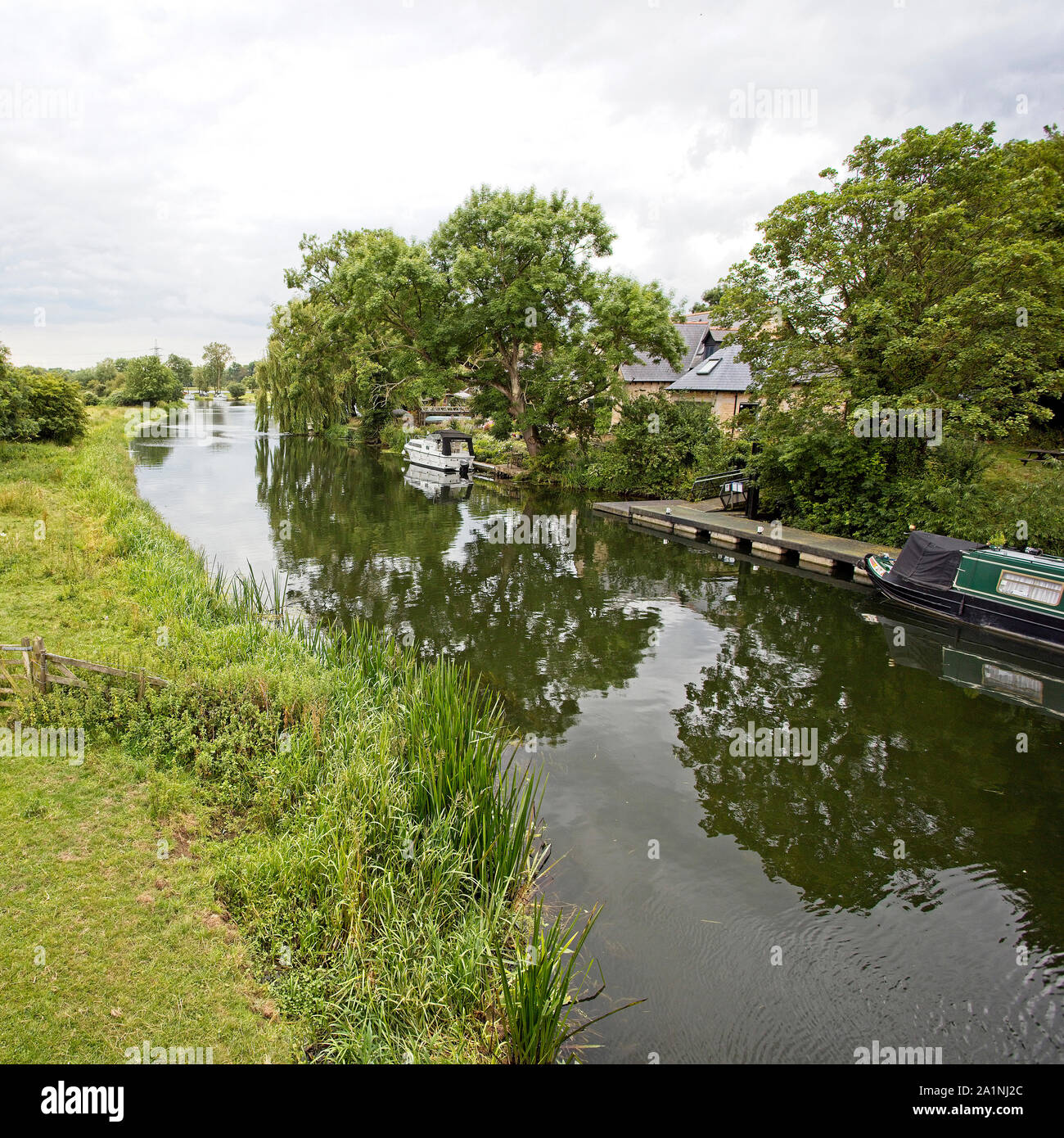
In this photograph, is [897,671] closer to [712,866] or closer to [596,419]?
[712,866]

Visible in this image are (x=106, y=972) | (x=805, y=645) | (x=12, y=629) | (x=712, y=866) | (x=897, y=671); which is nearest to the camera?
(x=106, y=972)

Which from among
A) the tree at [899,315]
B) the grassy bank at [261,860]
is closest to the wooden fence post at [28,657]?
the grassy bank at [261,860]

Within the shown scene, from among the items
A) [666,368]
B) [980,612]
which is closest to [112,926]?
[980,612]

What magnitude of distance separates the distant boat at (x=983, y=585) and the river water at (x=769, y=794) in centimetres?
59

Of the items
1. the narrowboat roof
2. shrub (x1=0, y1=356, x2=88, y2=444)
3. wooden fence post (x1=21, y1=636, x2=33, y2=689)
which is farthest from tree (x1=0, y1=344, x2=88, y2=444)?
the narrowboat roof

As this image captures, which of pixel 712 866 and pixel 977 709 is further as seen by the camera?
pixel 977 709

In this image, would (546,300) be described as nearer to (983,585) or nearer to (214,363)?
(983,585)

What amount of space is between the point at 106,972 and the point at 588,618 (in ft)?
36.2

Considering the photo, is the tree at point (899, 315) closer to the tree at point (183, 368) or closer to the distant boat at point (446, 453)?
the distant boat at point (446, 453)

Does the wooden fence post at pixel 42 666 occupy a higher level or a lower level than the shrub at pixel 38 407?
lower

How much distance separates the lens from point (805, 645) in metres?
13.4

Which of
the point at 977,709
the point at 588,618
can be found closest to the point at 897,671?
the point at 977,709

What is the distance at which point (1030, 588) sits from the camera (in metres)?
13.0

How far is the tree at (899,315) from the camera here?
651 inches
